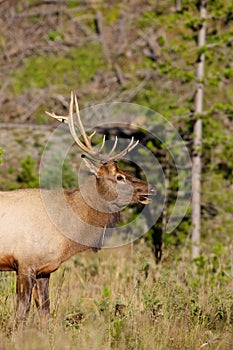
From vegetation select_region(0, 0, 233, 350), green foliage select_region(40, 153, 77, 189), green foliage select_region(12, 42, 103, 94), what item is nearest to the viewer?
vegetation select_region(0, 0, 233, 350)

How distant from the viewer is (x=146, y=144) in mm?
12164

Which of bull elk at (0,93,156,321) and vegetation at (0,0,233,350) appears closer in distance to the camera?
vegetation at (0,0,233,350)

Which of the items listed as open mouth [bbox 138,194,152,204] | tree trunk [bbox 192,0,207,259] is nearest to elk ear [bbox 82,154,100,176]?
open mouth [bbox 138,194,152,204]

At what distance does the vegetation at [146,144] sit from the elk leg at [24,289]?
0.17 m

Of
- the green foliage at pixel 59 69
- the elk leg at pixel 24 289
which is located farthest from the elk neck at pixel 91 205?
the green foliage at pixel 59 69

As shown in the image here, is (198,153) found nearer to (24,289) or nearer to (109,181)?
(109,181)

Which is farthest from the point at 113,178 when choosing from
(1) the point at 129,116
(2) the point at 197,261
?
(1) the point at 129,116

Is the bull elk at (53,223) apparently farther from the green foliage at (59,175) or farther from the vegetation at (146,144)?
the green foliage at (59,175)

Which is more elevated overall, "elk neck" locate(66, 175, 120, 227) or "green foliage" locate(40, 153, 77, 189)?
"green foliage" locate(40, 153, 77, 189)

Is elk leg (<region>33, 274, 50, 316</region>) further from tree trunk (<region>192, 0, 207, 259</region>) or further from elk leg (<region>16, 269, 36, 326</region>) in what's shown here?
tree trunk (<region>192, 0, 207, 259</region>)

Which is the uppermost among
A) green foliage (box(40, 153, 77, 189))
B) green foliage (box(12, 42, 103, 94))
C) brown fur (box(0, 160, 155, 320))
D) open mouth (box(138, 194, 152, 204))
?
green foliage (box(12, 42, 103, 94))

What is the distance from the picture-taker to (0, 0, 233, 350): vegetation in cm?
582

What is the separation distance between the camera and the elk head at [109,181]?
7008 mm

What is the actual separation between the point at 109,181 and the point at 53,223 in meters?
0.84
